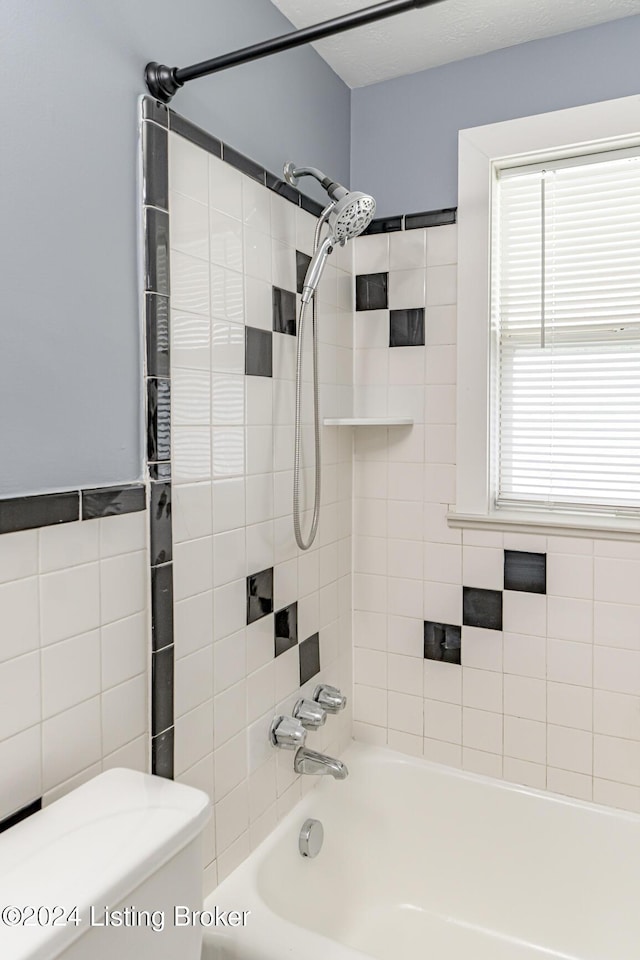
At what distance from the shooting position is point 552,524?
5.73ft

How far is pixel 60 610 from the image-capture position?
3.36 ft

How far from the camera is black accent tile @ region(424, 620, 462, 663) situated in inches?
74.9

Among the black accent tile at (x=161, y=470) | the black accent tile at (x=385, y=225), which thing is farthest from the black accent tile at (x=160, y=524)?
the black accent tile at (x=385, y=225)

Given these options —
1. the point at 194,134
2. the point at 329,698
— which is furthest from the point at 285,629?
the point at 194,134

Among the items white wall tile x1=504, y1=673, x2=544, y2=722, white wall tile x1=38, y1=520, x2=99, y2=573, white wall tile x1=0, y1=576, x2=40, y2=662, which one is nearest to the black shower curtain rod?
white wall tile x1=38, y1=520, x2=99, y2=573

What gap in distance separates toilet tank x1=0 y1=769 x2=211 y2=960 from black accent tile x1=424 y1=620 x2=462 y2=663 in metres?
1.07

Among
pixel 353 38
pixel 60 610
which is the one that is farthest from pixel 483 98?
pixel 60 610

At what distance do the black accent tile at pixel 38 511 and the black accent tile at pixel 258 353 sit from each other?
57 centimetres

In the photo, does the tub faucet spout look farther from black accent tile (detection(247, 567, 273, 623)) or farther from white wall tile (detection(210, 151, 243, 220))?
white wall tile (detection(210, 151, 243, 220))

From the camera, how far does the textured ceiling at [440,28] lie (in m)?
1.57

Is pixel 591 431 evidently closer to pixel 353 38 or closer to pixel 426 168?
pixel 426 168

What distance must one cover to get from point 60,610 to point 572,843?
4.92 ft

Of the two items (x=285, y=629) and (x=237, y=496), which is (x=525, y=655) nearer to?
(x=285, y=629)

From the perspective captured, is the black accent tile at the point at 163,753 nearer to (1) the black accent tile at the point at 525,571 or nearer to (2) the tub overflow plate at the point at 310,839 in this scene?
(2) the tub overflow plate at the point at 310,839
